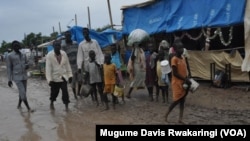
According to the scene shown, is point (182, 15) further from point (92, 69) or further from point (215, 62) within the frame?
point (92, 69)

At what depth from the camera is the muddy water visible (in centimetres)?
731

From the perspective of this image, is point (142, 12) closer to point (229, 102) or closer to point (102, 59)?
point (102, 59)

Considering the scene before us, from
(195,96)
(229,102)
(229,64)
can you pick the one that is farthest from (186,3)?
(229,102)

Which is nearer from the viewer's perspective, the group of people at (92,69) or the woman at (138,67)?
the group of people at (92,69)

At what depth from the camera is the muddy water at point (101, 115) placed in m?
7.31

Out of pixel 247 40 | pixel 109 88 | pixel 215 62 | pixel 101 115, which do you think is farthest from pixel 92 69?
pixel 215 62

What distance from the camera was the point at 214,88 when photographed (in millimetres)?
11656

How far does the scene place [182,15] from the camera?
13.5 m

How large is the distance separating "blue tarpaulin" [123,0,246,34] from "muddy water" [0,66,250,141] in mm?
2164

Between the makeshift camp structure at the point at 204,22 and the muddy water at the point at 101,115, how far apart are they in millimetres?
1079

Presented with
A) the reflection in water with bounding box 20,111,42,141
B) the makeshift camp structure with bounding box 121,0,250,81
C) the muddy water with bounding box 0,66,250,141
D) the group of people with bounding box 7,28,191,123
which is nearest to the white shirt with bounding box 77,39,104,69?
the group of people with bounding box 7,28,191,123

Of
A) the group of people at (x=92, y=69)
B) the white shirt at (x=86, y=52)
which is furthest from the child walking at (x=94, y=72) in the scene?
the white shirt at (x=86, y=52)

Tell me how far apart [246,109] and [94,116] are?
3292 millimetres

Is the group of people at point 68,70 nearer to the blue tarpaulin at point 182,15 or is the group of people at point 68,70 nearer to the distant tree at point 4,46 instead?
the blue tarpaulin at point 182,15
